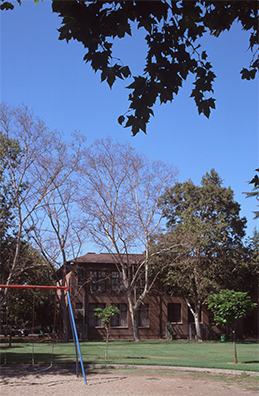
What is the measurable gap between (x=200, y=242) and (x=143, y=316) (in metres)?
9.73

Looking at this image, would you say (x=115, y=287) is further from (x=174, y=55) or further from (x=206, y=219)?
(x=174, y=55)

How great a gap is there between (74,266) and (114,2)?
33138 mm

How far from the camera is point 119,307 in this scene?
38.7 metres

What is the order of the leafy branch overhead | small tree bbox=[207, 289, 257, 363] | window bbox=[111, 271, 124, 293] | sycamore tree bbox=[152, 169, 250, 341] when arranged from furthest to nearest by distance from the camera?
1. window bbox=[111, 271, 124, 293]
2. sycamore tree bbox=[152, 169, 250, 341]
3. small tree bbox=[207, 289, 257, 363]
4. the leafy branch overhead

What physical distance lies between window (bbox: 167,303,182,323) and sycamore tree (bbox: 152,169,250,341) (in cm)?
137

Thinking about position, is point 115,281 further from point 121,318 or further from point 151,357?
point 151,357

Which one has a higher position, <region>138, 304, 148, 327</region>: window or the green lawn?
<region>138, 304, 148, 327</region>: window

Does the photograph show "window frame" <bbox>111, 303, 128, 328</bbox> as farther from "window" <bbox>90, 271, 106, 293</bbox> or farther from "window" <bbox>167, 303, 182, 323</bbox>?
"window" <bbox>167, 303, 182, 323</bbox>

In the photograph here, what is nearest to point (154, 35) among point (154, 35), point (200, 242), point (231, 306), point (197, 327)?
point (154, 35)

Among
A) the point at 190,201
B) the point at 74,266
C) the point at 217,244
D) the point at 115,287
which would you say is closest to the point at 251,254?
the point at 217,244

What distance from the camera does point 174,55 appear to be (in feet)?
17.9

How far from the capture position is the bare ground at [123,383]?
10430mm

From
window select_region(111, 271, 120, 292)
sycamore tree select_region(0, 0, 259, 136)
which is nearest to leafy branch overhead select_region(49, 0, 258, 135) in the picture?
sycamore tree select_region(0, 0, 259, 136)

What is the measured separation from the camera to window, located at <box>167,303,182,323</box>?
130 feet
